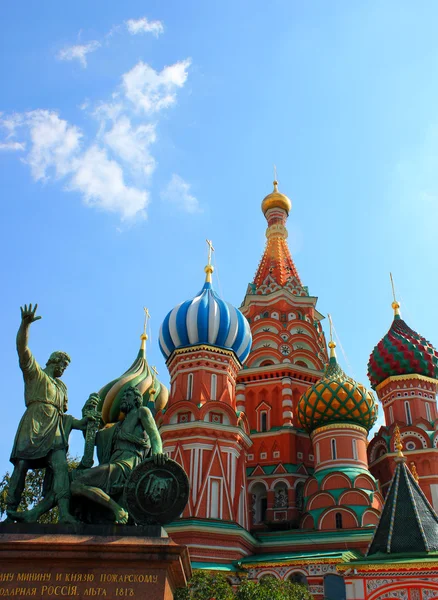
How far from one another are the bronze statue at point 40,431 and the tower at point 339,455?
680 inches

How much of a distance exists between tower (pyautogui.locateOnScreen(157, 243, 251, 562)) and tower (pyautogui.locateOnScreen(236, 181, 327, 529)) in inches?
98.0

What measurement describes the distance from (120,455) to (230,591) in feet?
32.5

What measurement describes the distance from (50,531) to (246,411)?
2390 cm

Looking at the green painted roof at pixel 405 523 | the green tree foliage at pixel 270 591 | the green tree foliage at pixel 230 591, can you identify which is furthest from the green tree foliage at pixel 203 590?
the green painted roof at pixel 405 523

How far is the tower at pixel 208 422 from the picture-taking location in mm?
21594

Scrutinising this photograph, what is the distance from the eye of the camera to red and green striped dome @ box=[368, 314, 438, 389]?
2922 centimetres

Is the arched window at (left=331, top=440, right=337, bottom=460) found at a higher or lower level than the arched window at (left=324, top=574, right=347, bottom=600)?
higher

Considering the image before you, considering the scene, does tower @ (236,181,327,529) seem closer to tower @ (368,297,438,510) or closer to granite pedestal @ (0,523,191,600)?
tower @ (368,297,438,510)

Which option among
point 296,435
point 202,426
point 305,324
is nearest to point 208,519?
Answer: point 202,426

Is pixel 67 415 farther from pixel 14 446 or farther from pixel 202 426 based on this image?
pixel 202 426

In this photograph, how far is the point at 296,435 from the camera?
93.9ft

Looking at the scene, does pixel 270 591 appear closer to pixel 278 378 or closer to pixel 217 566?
pixel 217 566

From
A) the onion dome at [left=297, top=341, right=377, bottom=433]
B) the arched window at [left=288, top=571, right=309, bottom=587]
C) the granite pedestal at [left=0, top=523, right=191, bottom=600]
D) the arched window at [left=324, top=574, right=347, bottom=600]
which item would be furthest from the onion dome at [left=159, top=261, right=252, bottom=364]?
the granite pedestal at [left=0, top=523, right=191, bottom=600]

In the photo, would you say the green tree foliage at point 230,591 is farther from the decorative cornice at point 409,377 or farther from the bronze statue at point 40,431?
the decorative cornice at point 409,377
